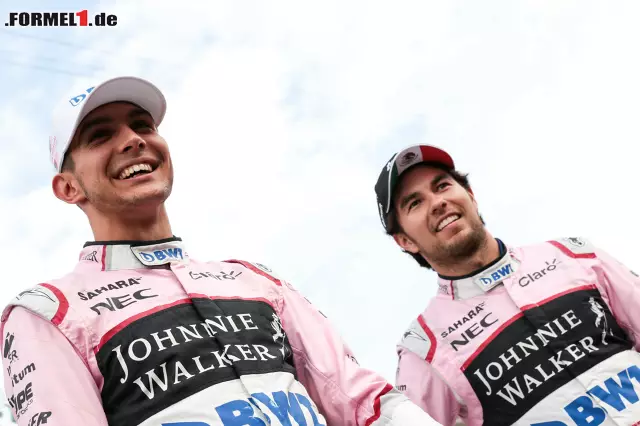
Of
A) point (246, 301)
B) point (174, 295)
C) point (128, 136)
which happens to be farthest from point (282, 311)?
point (128, 136)

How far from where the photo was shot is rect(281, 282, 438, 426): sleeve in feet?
8.37

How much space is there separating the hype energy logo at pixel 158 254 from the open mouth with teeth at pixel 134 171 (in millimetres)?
Answer: 395

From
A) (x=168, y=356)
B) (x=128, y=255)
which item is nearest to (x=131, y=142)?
(x=128, y=255)

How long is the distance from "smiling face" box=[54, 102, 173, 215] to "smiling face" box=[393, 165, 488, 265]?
2.12 metres

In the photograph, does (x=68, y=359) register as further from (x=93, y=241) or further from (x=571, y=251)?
(x=571, y=251)

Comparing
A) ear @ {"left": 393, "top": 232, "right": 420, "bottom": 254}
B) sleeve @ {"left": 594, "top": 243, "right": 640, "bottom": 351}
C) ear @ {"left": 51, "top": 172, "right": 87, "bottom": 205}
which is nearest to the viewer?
ear @ {"left": 51, "top": 172, "right": 87, "bottom": 205}

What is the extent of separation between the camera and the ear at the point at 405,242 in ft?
15.6

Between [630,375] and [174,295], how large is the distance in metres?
2.75

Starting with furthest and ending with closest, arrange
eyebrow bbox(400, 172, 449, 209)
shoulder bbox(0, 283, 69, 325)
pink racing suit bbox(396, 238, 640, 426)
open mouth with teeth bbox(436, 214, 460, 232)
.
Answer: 1. eyebrow bbox(400, 172, 449, 209)
2. open mouth with teeth bbox(436, 214, 460, 232)
3. pink racing suit bbox(396, 238, 640, 426)
4. shoulder bbox(0, 283, 69, 325)

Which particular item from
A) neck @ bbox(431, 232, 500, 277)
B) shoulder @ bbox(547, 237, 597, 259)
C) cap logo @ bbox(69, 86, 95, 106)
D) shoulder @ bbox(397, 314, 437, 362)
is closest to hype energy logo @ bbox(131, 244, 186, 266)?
cap logo @ bbox(69, 86, 95, 106)

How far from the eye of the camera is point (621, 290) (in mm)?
3822

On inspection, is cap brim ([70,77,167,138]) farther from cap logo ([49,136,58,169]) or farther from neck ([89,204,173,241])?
neck ([89,204,173,241])

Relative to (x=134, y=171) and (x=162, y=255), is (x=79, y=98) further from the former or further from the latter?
(x=162, y=255)

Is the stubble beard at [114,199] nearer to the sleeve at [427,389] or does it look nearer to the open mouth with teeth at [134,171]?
the open mouth with teeth at [134,171]
